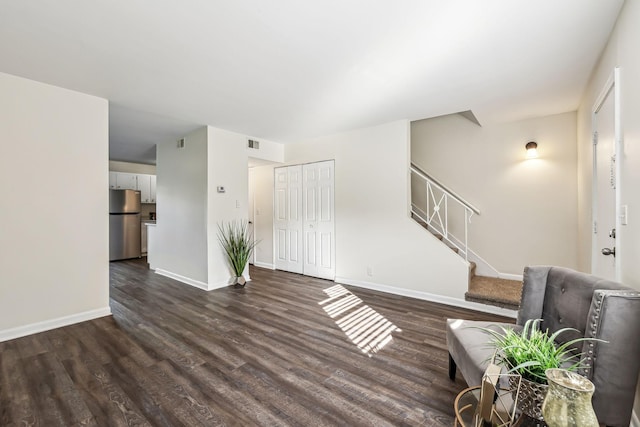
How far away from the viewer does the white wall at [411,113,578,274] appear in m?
3.71

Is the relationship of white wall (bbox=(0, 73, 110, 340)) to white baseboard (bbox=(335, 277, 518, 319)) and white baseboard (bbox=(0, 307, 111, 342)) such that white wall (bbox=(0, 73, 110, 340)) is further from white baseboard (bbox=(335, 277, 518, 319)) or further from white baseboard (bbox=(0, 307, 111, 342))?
white baseboard (bbox=(335, 277, 518, 319))

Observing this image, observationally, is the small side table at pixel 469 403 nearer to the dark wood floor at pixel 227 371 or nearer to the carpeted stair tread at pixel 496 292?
the dark wood floor at pixel 227 371

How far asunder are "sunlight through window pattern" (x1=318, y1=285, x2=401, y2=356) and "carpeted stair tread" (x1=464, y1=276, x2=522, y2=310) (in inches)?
48.0

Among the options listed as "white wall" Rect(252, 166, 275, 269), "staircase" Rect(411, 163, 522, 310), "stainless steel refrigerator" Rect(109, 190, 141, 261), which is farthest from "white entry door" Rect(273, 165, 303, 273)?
"stainless steel refrigerator" Rect(109, 190, 141, 261)

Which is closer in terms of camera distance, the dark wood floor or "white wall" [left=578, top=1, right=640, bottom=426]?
"white wall" [left=578, top=1, right=640, bottom=426]

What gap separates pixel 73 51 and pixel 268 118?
205 centimetres

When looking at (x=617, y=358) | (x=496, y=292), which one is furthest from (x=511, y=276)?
(x=617, y=358)

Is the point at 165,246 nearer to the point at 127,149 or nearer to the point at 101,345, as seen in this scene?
the point at 127,149

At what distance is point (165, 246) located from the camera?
507cm

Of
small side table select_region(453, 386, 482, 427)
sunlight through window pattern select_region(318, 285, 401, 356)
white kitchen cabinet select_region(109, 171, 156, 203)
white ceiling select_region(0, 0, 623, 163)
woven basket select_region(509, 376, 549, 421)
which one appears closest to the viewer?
woven basket select_region(509, 376, 549, 421)

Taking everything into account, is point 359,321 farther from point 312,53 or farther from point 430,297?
point 312,53

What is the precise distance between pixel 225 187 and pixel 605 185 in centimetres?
442

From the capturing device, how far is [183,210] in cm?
465

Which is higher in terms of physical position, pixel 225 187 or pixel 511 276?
pixel 225 187
